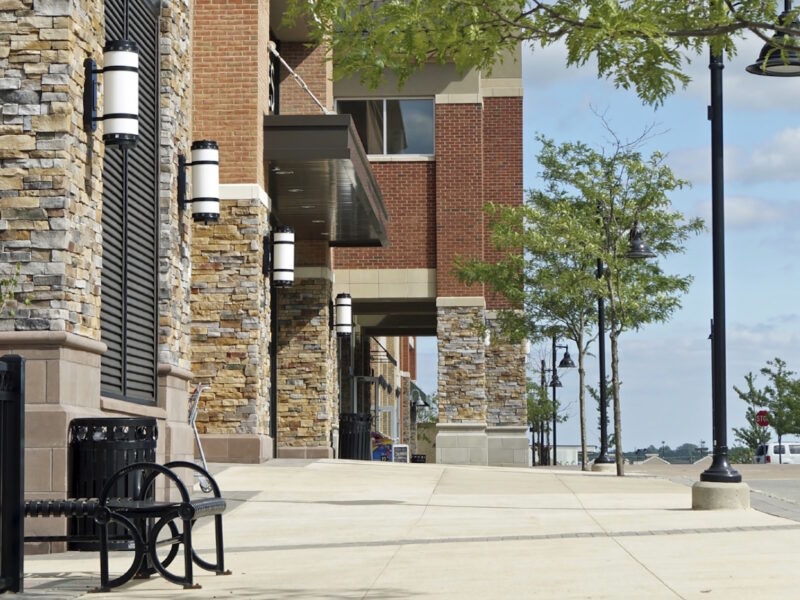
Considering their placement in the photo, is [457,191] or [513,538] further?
[457,191]

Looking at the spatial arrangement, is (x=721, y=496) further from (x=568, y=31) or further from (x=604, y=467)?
(x=604, y=467)

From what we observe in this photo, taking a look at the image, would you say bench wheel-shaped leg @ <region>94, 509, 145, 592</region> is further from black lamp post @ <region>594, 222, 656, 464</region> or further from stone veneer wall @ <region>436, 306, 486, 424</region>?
stone veneer wall @ <region>436, 306, 486, 424</region>

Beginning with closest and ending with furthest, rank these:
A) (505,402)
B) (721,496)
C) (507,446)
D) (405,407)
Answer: (721,496) < (507,446) < (505,402) < (405,407)

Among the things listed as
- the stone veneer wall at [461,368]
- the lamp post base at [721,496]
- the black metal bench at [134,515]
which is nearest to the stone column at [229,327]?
the lamp post base at [721,496]

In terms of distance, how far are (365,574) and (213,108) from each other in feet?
49.4

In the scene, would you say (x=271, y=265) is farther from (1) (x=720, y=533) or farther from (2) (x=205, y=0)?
(1) (x=720, y=533)

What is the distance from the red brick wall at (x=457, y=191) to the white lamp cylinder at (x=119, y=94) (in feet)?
78.8

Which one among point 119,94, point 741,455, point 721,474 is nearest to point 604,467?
point 721,474

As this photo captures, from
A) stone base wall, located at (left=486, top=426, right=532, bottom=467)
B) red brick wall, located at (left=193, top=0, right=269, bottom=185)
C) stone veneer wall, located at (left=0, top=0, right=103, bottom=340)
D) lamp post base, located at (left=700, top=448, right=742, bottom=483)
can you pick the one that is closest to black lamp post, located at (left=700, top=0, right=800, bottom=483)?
lamp post base, located at (left=700, top=448, right=742, bottom=483)

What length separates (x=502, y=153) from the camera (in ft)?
130

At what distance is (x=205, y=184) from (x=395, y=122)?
66.0ft

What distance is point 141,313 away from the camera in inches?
598

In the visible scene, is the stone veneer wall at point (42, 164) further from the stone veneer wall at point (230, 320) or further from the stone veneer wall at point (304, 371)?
the stone veneer wall at point (304, 371)

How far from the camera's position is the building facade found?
11.8m
